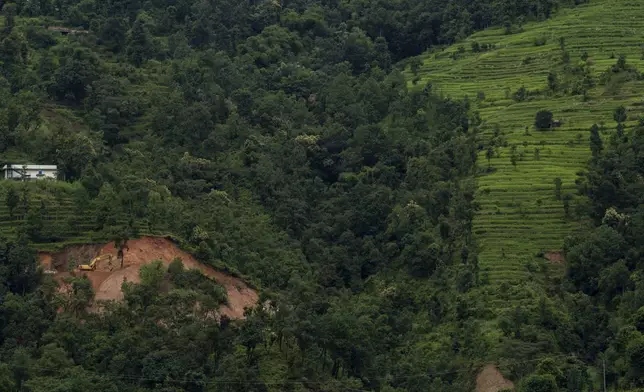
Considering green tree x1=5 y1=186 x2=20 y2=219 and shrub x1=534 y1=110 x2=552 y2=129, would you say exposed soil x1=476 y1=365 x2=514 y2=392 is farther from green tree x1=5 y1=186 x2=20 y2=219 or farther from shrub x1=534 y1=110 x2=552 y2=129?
green tree x1=5 y1=186 x2=20 y2=219

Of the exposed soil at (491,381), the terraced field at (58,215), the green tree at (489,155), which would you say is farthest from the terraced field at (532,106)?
the terraced field at (58,215)

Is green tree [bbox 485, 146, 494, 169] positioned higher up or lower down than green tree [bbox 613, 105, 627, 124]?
lower down

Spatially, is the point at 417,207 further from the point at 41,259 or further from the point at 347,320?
the point at 41,259

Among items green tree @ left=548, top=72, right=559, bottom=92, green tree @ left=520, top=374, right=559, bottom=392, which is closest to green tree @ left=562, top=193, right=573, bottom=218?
green tree @ left=548, top=72, right=559, bottom=92

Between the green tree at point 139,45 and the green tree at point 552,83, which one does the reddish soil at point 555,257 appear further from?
the green tree at point 139,45

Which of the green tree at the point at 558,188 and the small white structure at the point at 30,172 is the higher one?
the small white structure at the point at 30,172

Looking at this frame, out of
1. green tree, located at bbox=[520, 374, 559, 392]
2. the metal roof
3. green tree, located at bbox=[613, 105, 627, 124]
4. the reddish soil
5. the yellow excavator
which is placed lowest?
the reddish soil

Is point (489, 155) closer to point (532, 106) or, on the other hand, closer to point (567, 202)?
point (567, 202)
